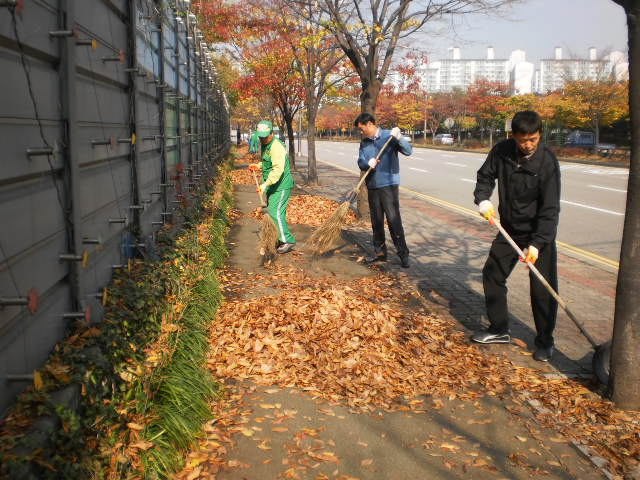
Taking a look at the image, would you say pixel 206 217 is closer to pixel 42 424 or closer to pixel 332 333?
pixel 332 333

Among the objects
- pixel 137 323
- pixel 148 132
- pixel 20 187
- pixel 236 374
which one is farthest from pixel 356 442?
pixel 148 132

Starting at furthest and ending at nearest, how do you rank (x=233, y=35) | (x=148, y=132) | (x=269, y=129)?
1. (x=233, y=35)
2. (x=269, y=129)
3. (x=148, y=132)

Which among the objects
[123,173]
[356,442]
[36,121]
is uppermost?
[36,121]

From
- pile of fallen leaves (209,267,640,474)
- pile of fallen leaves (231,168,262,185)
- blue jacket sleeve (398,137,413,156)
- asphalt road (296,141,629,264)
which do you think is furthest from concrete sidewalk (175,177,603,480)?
pile of fallen leaves (231,168,262,185)

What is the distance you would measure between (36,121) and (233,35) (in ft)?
61.4

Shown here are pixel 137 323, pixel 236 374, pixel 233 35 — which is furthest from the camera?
pixel 233 35

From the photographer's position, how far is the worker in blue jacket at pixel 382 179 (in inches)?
305

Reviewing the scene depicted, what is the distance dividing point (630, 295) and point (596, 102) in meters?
35.8

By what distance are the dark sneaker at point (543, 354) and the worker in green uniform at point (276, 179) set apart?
4155 mm

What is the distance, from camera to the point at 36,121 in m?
2.81

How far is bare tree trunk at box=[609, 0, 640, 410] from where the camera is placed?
377 centimetres

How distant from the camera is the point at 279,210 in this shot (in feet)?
27.0

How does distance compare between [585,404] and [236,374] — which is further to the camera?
[236,374]

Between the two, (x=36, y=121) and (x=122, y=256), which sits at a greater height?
(x=36, y=121)
